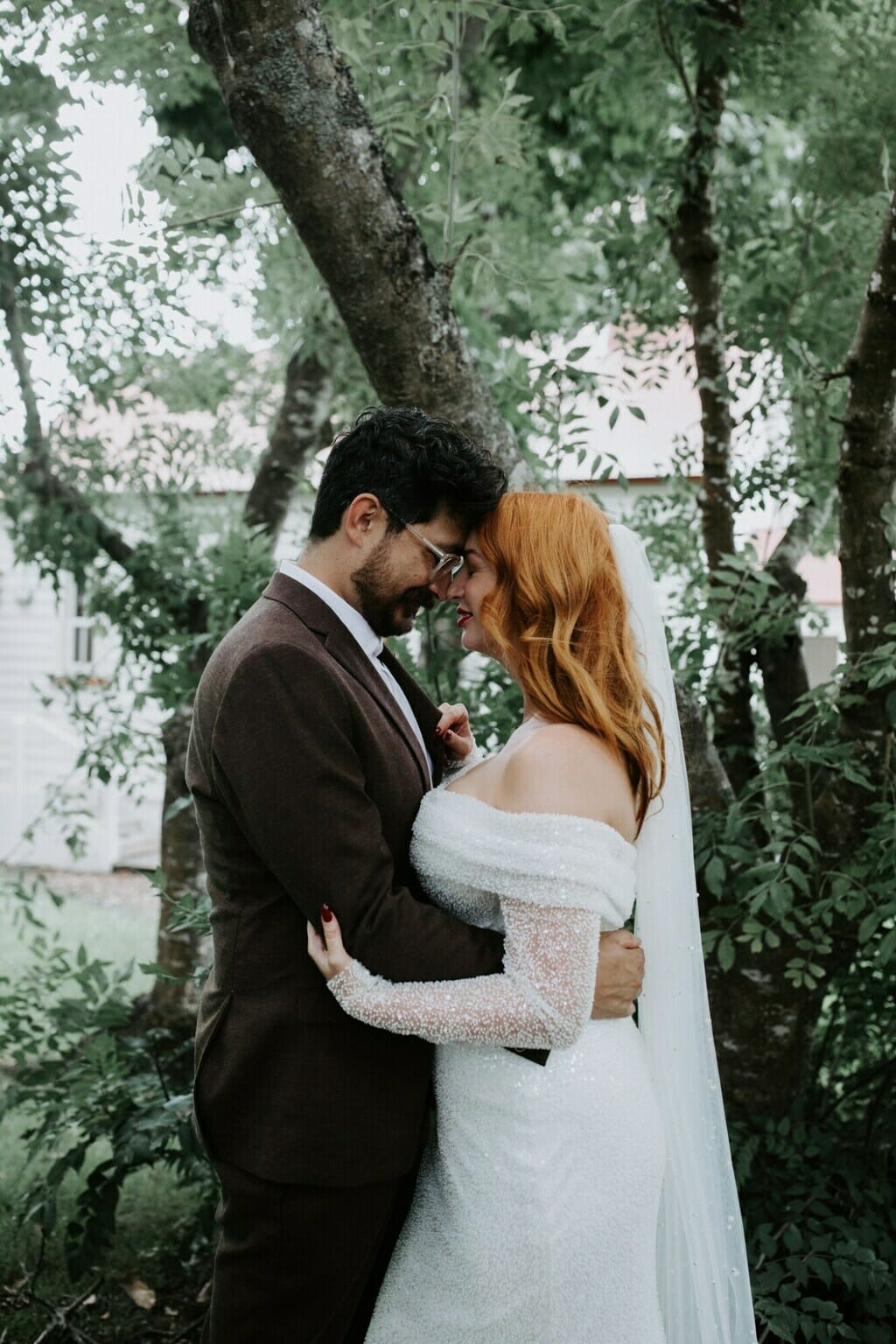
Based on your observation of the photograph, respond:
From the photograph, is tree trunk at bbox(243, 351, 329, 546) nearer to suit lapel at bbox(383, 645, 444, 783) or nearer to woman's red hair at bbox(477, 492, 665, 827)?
suit lapel at bbox(383, 645, 444, 783)

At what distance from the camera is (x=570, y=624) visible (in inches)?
80.8

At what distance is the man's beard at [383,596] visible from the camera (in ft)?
6.93

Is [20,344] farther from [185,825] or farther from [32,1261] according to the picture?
[32,1261]

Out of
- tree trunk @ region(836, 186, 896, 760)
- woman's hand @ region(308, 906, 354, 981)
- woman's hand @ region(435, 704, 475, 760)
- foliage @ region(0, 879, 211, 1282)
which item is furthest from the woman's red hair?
foliage @ region(0, 879, 211, 1282)

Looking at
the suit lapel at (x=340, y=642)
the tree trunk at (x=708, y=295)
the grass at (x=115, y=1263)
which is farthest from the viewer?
the tree trunk at (x=708, y=295)

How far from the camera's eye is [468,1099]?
2.03 metres

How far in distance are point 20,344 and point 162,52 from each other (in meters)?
1.27

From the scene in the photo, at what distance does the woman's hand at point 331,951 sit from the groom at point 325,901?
3cm

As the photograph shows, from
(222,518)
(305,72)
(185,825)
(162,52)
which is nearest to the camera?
(305,72)

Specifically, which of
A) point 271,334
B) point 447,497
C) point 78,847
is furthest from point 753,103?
point 78,847

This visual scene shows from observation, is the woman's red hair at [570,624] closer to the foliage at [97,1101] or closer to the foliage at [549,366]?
the foliage at [549,366]

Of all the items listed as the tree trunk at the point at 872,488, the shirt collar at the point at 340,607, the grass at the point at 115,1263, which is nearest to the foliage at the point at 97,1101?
the grass at the point at 115,1263

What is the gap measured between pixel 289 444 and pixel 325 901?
3747 millimetres

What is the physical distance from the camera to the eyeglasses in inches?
83.0
